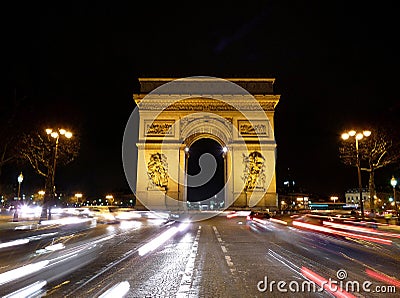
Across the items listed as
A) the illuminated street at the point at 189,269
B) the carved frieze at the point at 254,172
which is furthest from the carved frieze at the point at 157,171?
the illuminated street at the point at 189,269

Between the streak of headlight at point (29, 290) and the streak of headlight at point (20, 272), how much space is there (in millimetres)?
579

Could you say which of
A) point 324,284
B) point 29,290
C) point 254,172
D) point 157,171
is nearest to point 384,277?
point 324,284

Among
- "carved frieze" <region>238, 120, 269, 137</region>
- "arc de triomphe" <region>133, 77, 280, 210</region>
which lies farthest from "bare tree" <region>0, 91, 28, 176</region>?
"carved frieze" <region>238, 120, 269, 137</region>

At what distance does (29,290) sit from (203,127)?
3392cm

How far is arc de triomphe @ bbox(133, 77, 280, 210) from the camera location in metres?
36.1

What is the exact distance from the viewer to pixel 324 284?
5.77 m

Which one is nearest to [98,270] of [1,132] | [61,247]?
[61,247]

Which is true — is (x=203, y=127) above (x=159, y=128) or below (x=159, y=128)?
above

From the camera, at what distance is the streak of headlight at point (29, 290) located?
16.5 ft

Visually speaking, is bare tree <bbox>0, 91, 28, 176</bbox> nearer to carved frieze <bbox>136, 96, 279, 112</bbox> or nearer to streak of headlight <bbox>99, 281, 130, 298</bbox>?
carved frieze <bbox>136, 96, 279, 112</bbox>

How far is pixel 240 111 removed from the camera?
124 ft

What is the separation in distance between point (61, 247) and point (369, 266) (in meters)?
8.23

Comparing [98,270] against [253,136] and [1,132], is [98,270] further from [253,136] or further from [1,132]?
[253,136]

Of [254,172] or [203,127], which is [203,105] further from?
[254,172]
